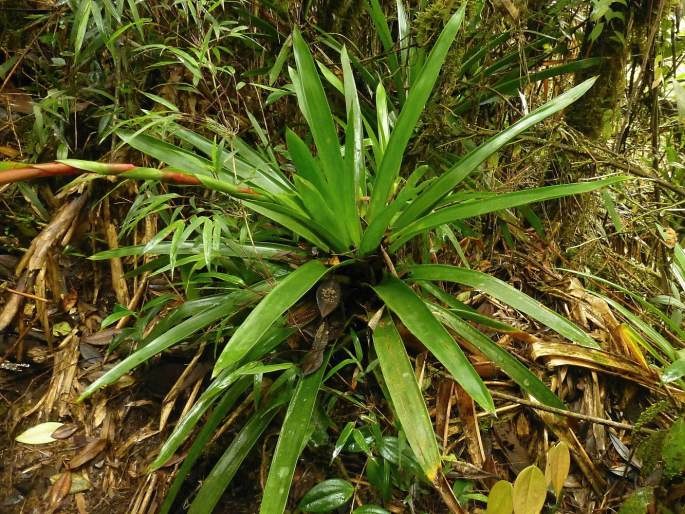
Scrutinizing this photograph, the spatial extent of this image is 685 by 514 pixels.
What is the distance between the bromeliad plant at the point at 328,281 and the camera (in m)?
0.86

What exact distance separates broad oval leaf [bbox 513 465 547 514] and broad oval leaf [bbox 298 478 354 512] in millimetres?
299

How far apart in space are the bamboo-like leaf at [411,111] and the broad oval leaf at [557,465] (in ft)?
1.83

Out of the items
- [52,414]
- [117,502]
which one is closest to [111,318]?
[52,414]

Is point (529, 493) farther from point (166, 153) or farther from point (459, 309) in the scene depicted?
point (166, 153)

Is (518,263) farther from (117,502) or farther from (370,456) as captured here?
(117,502)

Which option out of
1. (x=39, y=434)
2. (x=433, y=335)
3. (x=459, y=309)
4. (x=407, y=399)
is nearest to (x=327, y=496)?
(x=407, y=399)

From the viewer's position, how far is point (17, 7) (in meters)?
1.46

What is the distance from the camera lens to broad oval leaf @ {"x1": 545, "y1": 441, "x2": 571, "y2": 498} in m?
0.87

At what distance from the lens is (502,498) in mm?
800

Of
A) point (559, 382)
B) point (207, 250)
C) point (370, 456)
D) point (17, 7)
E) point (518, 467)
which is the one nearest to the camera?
point (207, 250)

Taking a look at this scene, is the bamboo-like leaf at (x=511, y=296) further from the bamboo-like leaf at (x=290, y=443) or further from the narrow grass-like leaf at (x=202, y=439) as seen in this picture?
the narrow grass-like leaf at (x=202, y=439)

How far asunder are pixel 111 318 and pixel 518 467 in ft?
3.25

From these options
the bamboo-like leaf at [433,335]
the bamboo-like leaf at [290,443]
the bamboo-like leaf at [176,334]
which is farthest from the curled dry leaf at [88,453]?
the bamboo-like leaf at [433,335]

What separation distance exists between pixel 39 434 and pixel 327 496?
2.40 ft
